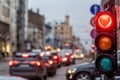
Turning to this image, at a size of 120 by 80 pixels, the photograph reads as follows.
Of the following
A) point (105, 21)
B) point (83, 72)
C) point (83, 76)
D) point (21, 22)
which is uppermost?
point (21, 22)

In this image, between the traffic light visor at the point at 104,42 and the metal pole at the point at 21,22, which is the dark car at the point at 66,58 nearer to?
the traffic light visor at the point at 104,42

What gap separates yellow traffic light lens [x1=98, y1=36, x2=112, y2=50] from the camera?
9.12m

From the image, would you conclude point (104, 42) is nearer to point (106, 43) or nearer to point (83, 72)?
point (106, 43)

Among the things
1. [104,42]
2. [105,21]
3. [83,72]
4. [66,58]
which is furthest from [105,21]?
[66,58]

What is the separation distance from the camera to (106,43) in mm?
9141

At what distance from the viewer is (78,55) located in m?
93.1

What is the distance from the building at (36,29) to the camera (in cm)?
13050

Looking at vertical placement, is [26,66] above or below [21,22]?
below

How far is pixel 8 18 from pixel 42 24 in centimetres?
4381

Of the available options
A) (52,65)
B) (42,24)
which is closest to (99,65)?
(52,65)

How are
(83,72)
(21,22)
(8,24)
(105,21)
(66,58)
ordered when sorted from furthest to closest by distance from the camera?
1. (21,22)
2. (8,24)
3. (66,58)
4. (83,72)
5. (105,21)

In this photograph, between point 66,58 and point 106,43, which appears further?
point 66,58

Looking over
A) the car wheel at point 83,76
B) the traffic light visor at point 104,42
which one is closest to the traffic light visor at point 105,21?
the traffic light visor at point 104,42

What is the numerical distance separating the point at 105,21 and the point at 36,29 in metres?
127
